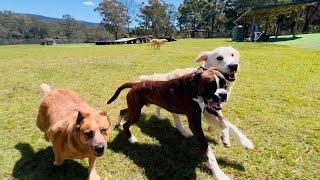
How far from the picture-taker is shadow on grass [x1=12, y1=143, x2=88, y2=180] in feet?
15.9

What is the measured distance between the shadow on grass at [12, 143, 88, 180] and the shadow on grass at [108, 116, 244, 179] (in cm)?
84

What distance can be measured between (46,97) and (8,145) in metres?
1.12

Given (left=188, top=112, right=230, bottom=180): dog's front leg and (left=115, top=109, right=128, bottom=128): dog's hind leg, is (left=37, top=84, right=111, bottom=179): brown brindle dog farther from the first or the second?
(left=188, top=112, right=230, bottom=180): dog's front leg

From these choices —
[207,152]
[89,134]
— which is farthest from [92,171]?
[207,152]

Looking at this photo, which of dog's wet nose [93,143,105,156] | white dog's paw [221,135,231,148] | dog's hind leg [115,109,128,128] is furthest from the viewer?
dog's hind leg [115,109,128,128]

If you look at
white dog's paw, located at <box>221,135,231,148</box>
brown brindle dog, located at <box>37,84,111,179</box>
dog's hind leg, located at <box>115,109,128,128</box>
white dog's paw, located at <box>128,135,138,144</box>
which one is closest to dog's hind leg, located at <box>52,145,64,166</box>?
brown brindle dog, located at <box>37,84,111,179</box>

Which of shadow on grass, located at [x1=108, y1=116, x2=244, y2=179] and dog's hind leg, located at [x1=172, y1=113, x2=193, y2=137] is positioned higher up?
dog's hind leg, located at [x1=172, y1=113, x2=193, y2=137]

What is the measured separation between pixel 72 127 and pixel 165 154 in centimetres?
183

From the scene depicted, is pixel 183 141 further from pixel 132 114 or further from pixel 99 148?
pixel 99 148

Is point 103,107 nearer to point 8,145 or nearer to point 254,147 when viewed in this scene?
point 8,145

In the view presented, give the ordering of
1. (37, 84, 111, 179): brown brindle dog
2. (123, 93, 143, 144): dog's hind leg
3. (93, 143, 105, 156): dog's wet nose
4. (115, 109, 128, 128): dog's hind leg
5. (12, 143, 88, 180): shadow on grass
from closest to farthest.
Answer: (93, 143, 105, 156): dog's wet nose → (37, 84, 111, 179): brown brindle dog → (12, 143, 88, 180): shadow on grass → (123, 93, 143, 144): dog's hind leg → (115, 109, 128, 128): dog's hind leg

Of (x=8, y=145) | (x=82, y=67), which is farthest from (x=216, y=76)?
(x=82, y=67)

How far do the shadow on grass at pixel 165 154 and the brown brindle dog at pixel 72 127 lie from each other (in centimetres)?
89

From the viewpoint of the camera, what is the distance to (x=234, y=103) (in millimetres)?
8234
